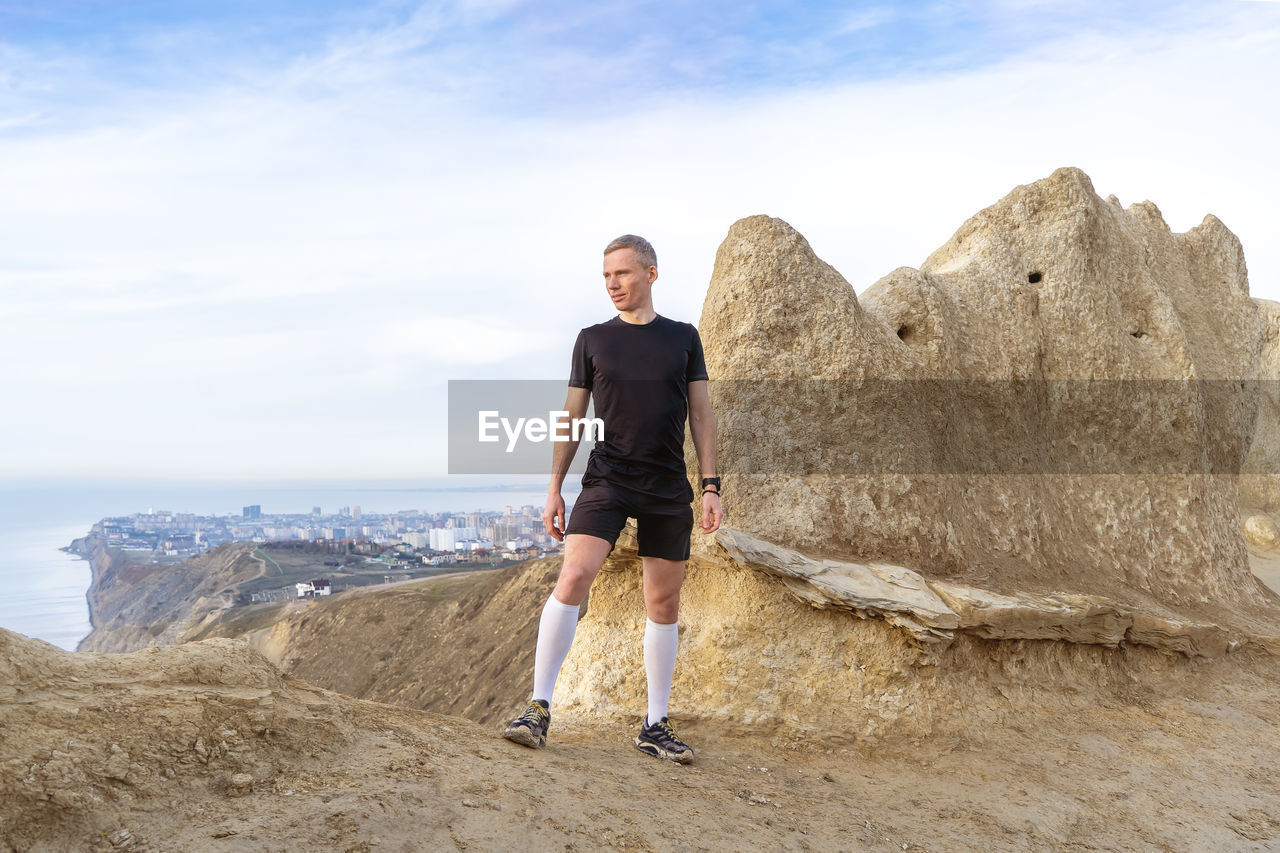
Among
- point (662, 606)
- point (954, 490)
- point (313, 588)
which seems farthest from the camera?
point (313, 588)

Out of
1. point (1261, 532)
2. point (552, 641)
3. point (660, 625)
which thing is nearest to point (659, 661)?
point (660, 625)

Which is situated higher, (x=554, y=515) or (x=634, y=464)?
(x=634, y=464)

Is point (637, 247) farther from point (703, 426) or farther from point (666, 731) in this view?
point (666, 731)

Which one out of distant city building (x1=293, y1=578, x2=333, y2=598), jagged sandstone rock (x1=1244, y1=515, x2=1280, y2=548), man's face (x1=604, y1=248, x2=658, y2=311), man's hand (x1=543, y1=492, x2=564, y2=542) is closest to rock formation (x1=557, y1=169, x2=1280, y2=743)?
man's hand (x1=543, y1=492, x2=564, y2=542)

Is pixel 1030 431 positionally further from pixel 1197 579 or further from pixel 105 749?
pixel 105 749

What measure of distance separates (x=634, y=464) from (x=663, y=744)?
1359mm

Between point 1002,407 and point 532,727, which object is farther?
point 1002,407

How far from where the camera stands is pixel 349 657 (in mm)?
24594

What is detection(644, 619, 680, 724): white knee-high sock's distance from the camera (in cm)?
404

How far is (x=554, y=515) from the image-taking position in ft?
12.7

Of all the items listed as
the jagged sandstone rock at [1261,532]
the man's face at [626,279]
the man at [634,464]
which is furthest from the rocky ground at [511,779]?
the jagged sandstone rock at [1261,532]

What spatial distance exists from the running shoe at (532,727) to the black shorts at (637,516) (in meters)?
0.77

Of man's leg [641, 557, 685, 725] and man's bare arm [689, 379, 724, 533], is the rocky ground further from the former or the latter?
man's bare arm [689, 379, 724, 533]

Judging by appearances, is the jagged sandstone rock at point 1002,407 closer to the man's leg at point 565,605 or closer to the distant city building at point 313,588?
the man's leg at point 565,605
